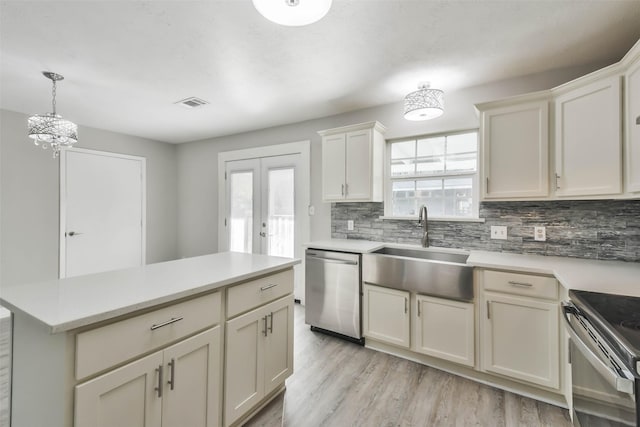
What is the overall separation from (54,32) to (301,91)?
6.08 feet

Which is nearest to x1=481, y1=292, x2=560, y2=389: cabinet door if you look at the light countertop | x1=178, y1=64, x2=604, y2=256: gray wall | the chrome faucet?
the light countertop

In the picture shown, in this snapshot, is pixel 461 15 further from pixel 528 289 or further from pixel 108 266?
pixel 108 266

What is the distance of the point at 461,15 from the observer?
67.4 inches

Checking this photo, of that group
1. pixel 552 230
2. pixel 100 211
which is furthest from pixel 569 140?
pixel 100 211

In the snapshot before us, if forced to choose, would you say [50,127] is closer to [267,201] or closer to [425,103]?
[267,201]

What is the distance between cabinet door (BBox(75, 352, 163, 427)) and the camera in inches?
38.3

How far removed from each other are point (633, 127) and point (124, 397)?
293 cm

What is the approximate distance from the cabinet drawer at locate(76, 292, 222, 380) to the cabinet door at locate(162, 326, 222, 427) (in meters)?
0.07

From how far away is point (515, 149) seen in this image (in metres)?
2.20

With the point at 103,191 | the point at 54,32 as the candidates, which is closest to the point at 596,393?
the point at 54,32

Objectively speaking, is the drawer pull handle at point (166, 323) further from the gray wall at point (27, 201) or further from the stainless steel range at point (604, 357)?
the gray wall at point (27, 201)

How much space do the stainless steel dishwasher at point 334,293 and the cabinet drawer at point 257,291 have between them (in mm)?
831

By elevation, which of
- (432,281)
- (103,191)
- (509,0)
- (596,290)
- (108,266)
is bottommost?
(108,266)

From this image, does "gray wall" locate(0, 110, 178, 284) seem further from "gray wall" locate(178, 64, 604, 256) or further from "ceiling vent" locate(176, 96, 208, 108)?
"ceiling vent" locate(176, 96, 208, 108)
